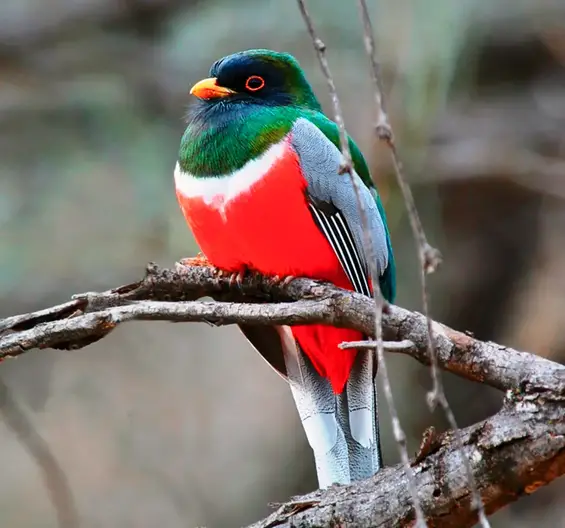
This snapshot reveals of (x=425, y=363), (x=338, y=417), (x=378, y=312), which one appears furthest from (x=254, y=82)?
(x=378, y=312)

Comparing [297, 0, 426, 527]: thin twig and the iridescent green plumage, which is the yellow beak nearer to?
the iridescent green plumage

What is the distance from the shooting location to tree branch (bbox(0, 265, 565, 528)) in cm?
187

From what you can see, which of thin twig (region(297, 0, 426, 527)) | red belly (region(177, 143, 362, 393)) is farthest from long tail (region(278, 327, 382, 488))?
thin twig (region(297, 0, 426, 527))

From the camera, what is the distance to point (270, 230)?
301 cm

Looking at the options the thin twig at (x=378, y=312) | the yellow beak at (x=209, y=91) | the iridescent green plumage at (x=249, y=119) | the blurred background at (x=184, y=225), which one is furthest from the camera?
the blurred background at (x=184, y=225)

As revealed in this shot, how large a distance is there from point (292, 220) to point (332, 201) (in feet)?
0.57

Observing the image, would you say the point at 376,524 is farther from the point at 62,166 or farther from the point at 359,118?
the point at 62,166

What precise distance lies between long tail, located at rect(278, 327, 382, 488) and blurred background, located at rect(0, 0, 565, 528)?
6.29ft

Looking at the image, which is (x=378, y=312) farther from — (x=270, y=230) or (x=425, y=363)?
(x=270, y=230)

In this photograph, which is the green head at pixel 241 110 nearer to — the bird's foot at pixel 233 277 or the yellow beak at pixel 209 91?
the yellow beak at pixel 209 91

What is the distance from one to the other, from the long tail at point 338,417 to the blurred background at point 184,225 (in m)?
1.92

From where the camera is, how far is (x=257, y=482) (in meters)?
5.15

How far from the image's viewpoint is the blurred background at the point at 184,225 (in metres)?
5.12

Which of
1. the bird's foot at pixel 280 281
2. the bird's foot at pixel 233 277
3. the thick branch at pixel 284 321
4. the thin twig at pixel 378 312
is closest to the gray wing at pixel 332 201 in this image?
the bird's foot at pixel 280 281
